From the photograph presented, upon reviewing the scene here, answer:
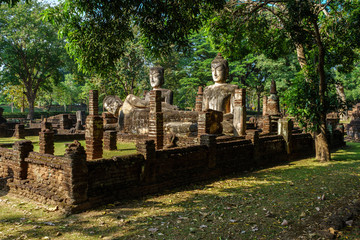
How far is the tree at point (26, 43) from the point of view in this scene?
103 ft

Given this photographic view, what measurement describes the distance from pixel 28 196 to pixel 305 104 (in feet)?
30.9

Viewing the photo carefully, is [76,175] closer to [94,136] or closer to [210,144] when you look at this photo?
[210,144]

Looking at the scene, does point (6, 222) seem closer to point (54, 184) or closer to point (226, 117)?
point (54, 184)

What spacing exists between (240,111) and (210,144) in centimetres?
402

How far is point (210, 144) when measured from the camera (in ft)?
28.7

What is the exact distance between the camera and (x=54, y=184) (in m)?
6.30

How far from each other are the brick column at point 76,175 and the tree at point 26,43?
29.9 metres

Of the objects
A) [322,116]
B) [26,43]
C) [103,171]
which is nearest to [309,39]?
[322,116]

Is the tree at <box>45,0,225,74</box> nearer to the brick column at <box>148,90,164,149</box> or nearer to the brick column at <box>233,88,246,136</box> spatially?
the brick column at <box>148,90,164,149</box>

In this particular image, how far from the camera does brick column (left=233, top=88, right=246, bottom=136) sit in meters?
12.2

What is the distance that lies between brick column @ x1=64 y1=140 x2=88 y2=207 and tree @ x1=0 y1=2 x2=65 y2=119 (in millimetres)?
29937

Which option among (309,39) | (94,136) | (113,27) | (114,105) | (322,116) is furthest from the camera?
(114,105)

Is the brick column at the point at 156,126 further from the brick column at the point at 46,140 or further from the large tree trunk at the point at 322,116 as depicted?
the large tree trunk at the point at 322,116

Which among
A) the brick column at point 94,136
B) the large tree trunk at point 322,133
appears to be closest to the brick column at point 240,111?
the large tree trunk at point 322,133
